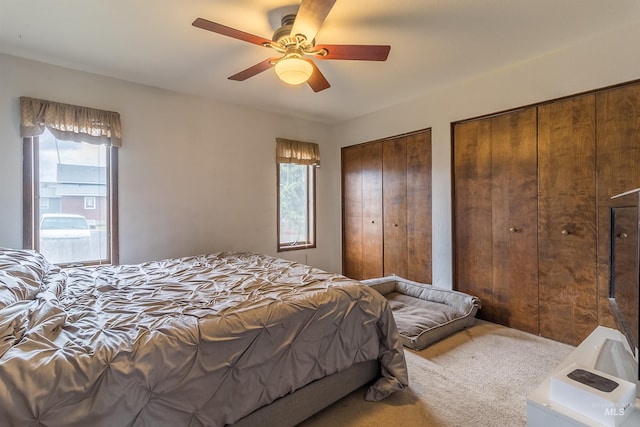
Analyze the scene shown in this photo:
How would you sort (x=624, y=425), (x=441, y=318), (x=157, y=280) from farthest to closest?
→ (x=441, y=318)
(x=157, y=280)
(x=624, y=425)

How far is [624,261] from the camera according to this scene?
2.04 m

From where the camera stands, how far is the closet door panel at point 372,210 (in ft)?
14.0

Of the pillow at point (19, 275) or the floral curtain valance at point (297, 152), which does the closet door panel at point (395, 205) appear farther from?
the pillow at point (19, 275)

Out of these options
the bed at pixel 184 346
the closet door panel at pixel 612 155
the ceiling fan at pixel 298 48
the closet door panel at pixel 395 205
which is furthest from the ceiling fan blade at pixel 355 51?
the closet door panel at pixel 395 205

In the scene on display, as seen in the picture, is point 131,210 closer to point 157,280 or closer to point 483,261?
point 157,280

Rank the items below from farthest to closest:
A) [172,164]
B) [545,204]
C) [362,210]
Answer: [362,210], [172,164], [545,204]

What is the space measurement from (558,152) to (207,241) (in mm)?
3693

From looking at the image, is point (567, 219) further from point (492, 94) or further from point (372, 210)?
point (372, 210)

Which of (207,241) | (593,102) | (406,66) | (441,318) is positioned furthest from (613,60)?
(207,241)

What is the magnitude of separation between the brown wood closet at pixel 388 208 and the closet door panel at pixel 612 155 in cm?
154

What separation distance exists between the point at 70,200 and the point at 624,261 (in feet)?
14.8

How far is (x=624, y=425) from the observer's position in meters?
1.04

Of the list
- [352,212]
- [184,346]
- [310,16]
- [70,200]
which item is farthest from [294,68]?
[352,212]

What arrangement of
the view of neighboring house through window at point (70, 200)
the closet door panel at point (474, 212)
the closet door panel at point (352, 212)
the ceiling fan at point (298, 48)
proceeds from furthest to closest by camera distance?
the closet door panel at point (352, 212) < the closet door panel at point (474, 212) < the view of neighboring house through window at point (70, 200) < the ceiling fan at point (298, 48)
